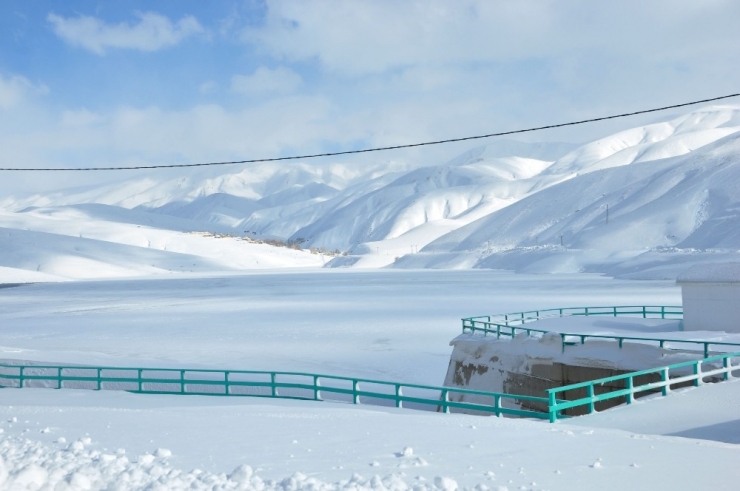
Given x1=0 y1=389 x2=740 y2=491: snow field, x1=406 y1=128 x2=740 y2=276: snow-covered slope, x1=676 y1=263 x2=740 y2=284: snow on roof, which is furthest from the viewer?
x1=406 y1=128 x2=740 y2=276: snow-covered slope

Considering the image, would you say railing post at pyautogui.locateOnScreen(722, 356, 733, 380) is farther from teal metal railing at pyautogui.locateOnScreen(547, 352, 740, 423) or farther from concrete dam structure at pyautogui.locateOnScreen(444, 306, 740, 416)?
concrete dam structure at pyautogui.locateOnScreen(444, 306, 740, 416)

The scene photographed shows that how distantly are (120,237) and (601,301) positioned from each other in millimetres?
150444

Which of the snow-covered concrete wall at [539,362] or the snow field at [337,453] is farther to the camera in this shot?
the snow-covered concrete wall at [539,362]

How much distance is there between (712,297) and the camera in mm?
22750

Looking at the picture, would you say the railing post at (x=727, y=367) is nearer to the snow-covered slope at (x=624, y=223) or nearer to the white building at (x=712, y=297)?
the white building at (x=712, y=297)

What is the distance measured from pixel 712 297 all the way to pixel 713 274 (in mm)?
677

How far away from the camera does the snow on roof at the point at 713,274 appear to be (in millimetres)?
22234

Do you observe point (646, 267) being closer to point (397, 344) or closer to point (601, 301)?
point (601, 301)


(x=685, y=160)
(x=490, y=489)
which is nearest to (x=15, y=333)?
(x=490, y=489)

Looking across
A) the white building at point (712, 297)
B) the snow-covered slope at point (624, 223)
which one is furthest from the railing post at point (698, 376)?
the snow-covered slope at point (624, 223)

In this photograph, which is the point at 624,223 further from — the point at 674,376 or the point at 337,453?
the point at 337,453

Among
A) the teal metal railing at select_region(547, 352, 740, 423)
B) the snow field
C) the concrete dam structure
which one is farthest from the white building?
the snow field

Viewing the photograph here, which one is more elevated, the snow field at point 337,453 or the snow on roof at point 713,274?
the snow on roof at point 713,274

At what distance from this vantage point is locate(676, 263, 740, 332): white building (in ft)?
73.2
